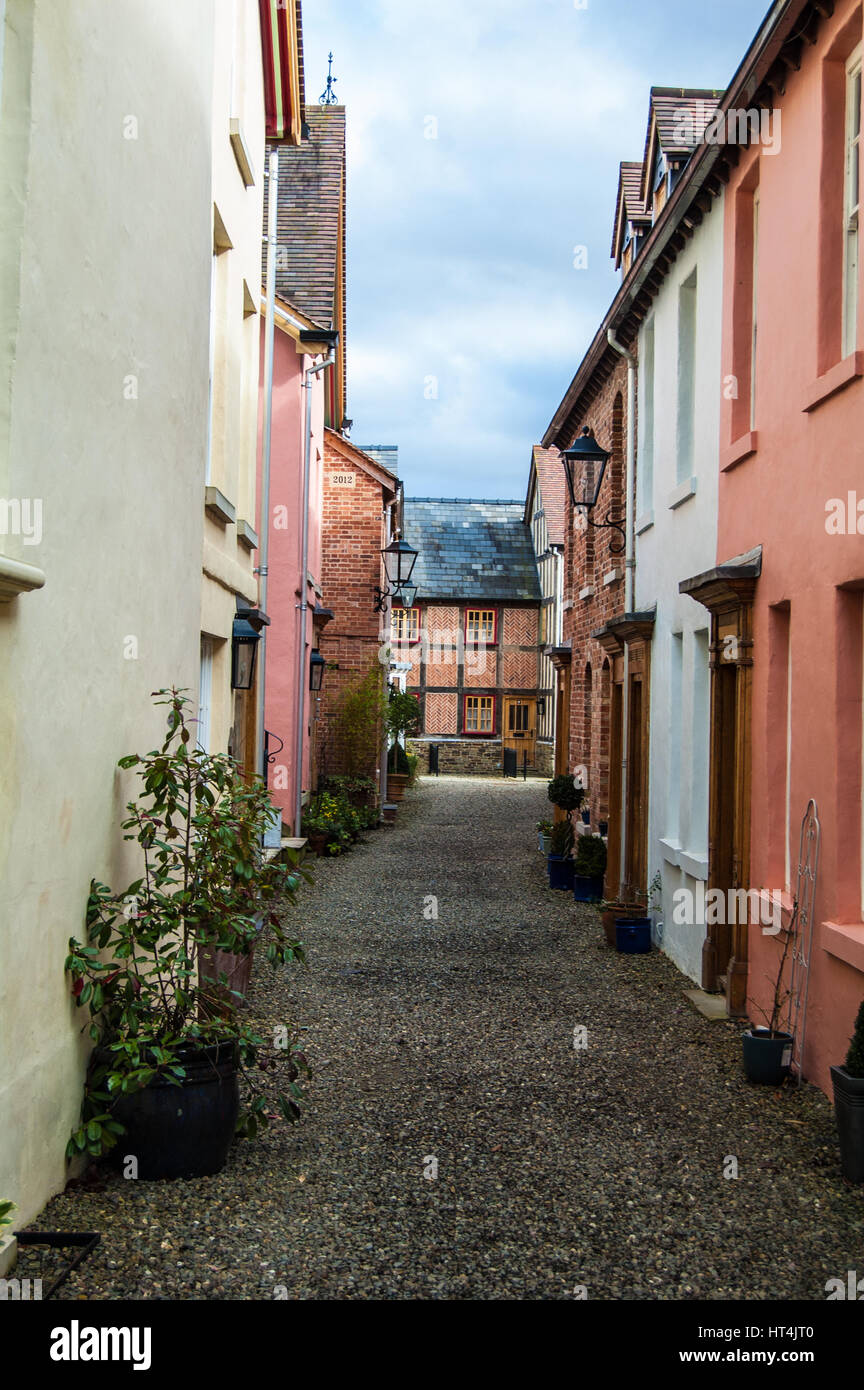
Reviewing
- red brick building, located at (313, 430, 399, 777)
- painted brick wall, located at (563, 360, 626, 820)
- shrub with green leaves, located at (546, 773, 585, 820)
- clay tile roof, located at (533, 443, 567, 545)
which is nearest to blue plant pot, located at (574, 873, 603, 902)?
painted brick wall, located at (563, 360, 626, 820)

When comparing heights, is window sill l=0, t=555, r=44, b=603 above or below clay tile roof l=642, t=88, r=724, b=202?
below

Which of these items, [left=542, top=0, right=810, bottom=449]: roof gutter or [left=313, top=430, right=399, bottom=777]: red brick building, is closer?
[left=542, top=0, right=810, bottom=449]: roof gutter

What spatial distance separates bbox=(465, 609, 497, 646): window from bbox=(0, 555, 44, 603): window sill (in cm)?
3628

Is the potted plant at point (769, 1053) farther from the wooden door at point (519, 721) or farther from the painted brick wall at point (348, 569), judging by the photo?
the wooden door at point (519, 721)

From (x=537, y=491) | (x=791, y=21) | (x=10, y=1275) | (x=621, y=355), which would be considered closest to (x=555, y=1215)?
(x=10, y=1275)

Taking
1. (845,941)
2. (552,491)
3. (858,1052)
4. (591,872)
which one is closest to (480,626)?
(552,491)

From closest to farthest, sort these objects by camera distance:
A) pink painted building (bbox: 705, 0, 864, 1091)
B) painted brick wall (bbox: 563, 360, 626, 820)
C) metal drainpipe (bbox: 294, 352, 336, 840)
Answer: pink painted building (bbox: 705, 0, 864, 1091), painted brick wall (bbox: 563, 360, 626, 820), metal drainpipe (bbox: 294, 352, 336, 840)

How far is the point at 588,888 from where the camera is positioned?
41.9 feet

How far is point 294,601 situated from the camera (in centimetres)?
1542

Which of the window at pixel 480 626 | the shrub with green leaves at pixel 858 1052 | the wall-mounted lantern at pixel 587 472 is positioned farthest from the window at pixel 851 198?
the window at pixel 480 626

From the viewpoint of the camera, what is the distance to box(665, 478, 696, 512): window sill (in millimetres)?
9203

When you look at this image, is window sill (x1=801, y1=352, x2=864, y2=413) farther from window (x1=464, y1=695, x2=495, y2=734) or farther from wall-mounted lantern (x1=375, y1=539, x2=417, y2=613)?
window (x1=464, y1=695, x2=495, y2=734)

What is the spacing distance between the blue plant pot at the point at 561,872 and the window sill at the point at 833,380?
26.0 feet

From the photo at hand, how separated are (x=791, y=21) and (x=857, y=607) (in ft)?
10.2
